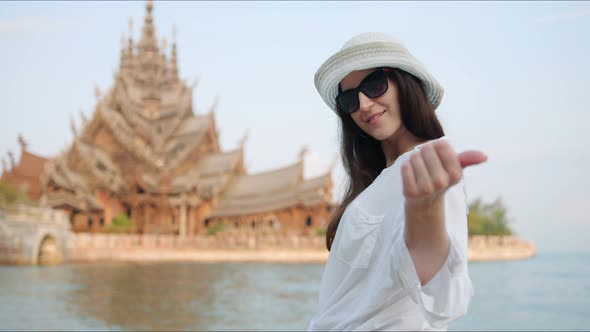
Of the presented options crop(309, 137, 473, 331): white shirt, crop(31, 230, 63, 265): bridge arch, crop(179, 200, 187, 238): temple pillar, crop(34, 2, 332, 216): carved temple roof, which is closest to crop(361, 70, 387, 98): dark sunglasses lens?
crop(309, 137, 473, 331): white shirt

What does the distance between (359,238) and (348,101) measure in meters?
0.33

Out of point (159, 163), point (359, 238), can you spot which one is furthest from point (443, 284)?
point (159, 163)

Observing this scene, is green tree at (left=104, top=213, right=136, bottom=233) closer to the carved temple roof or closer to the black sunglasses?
the carved temple roof

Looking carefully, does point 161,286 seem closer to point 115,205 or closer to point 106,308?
point 106,308

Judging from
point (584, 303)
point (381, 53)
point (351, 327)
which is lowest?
point (584, 303)

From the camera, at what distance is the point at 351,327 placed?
119 centimetres

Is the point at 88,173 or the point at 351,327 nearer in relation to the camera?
the point at 351,327

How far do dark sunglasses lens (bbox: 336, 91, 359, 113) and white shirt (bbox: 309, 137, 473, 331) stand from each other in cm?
18

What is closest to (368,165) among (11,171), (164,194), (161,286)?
(161,286)

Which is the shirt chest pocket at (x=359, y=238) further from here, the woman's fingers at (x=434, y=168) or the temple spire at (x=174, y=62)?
the temple spire at (x=174, y=62)

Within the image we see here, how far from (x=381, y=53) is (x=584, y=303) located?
9.46 metres

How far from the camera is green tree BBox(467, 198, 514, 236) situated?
35875 millimetres

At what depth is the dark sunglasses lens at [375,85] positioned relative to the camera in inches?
51.1

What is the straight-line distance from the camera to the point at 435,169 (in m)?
0.87
